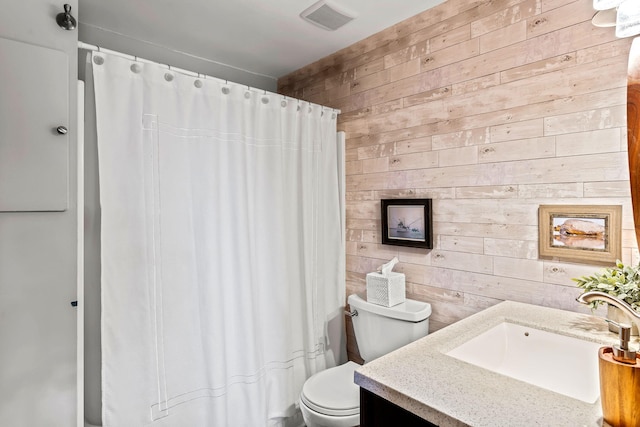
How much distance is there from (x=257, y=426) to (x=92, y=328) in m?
1.02

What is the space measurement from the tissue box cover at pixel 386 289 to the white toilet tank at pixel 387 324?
Result: 3 cm

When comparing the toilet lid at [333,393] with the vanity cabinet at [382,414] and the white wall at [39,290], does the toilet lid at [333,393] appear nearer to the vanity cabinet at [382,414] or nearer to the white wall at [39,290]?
the vanity cabinet at [382,414]

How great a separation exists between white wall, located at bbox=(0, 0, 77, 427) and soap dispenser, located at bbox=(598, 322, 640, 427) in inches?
64.3

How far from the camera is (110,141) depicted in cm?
147

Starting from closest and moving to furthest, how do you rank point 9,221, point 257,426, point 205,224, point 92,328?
point 9,221 < point 92,328 < point 205,224 < point 257,426

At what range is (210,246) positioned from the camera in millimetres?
1769

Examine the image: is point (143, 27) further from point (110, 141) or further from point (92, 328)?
point (92, 328)

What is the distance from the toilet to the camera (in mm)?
1579

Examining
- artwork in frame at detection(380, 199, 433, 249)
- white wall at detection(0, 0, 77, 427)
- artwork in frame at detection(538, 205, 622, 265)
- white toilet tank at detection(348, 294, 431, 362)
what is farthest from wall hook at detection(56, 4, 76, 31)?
artwork in frame at detection(538, 205, 622, 265)

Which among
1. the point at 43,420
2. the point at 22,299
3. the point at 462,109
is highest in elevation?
the point at 462,109

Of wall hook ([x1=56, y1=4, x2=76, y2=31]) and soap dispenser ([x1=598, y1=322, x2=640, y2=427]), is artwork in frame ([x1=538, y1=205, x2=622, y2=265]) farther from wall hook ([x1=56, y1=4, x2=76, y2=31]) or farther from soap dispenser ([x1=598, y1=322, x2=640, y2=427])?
wall hook ([x1=56, y1=4, x2=76, y2=31])

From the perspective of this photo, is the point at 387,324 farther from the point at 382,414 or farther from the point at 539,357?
the point at 382,414

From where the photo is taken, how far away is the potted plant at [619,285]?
1.07 meters

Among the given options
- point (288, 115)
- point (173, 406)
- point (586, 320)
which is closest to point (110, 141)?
point (288, 115)
